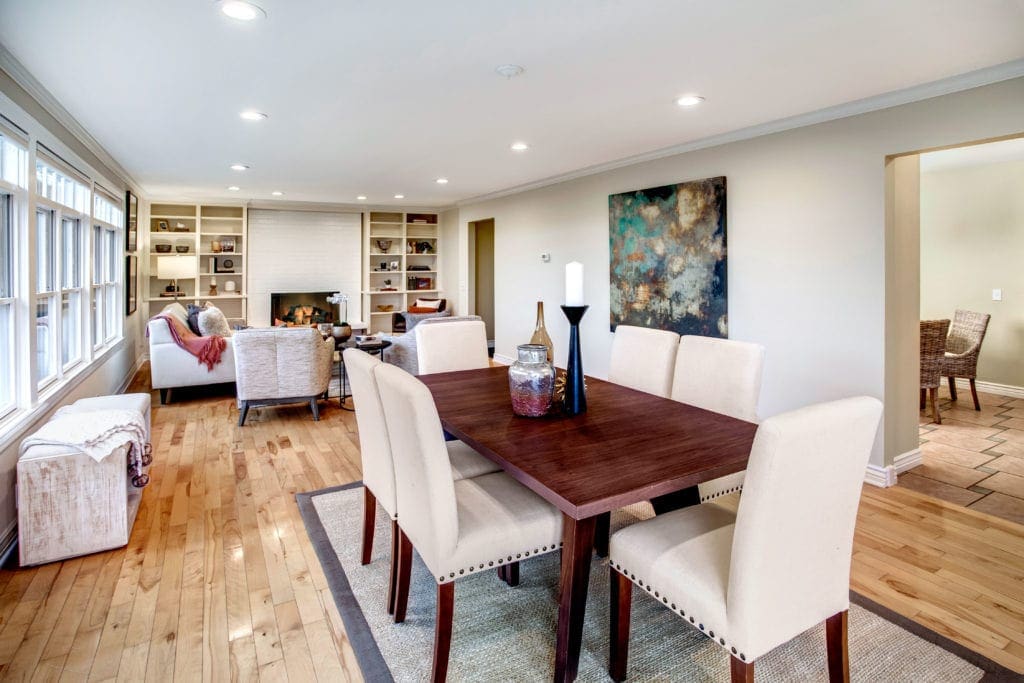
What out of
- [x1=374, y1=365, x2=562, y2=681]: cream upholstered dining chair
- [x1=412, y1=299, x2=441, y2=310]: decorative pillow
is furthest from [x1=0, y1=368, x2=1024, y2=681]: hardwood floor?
[x1=412, y1=299, x2=441, y2=310]: decorative pillow

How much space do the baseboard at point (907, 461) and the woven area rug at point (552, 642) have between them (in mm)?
1708

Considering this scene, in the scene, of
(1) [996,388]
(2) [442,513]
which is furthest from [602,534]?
(1) [996,388]

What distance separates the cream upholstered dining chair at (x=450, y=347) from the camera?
10.8 feet

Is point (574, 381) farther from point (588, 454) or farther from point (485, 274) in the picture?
point (485, 274)

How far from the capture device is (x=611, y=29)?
2330 millimetres

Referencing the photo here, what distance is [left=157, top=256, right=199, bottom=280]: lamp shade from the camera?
23.9 feet

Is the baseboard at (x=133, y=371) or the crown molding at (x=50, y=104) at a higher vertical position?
the crown molding at (x=50, y=104)

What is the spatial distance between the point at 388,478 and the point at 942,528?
2.75 meters

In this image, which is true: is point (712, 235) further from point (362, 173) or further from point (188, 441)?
point (188, 441)

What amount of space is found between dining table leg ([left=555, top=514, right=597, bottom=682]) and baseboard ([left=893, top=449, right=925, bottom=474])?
2857mm

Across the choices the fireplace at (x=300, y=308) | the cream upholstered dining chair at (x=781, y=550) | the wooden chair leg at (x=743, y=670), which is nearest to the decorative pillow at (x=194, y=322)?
the fireplace at (x=300, y=308)

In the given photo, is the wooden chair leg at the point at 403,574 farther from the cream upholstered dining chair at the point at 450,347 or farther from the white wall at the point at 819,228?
the white wall at the point at 819,228

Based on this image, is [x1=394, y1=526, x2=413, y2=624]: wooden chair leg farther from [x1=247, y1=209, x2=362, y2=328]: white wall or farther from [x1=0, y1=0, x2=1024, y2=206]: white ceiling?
[x1=247, y1=209, x2=362, y2=328]: white wall

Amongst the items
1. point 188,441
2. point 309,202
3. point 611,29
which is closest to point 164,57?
point 611,29
